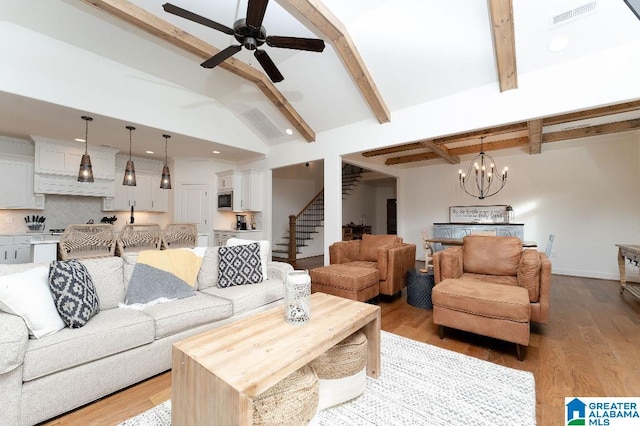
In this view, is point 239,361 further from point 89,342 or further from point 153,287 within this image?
point 153,287

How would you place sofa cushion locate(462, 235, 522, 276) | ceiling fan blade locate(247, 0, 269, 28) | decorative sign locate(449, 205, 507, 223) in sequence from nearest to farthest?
ceiling fan blade locate(247, 0, 269, 28)
sofa cushion locate(462, 235, 522, 276)
decorative sign locate(449, 205, 507, 223)

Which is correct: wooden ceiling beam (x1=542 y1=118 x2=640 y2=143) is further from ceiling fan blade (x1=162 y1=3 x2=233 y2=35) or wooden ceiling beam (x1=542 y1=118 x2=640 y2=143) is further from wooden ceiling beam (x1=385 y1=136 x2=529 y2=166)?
ceiling fan blade (x1=162 y1=3 x2=233 y2=35)

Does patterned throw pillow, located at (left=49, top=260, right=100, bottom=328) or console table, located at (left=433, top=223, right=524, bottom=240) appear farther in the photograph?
console table, located at (left=433, top=223, right=524, bottom=240)

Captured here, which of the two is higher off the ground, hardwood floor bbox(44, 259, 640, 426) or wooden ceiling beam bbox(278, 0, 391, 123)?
wooden ceiling beam bbox(278, 0, 391, 123)

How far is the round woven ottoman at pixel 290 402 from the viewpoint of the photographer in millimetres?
1250

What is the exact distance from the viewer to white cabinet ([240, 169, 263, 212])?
5.99 meters

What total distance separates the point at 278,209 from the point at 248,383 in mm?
7505

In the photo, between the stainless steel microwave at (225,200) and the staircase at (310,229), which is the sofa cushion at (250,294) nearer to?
the stainless steel microwave at (225,200)

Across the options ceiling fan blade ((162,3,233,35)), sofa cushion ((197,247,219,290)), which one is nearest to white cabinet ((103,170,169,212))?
sofa cushion ((197,247,219,290))

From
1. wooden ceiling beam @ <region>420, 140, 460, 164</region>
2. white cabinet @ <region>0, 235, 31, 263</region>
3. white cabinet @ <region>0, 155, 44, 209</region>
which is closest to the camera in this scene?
white cabinet @ <region>0, 235, 31, 263</region>

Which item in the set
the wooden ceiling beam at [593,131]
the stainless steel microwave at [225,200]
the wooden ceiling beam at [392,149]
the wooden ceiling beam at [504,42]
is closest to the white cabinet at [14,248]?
the stainless steel microwave at [225,200]

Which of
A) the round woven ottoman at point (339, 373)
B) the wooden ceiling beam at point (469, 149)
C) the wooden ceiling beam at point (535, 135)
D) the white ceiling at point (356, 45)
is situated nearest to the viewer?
the round woven ottoman at point (339, 373)

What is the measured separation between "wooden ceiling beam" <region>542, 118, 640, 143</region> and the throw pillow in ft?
21.4

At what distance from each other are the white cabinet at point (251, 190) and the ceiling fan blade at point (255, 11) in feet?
13.1
